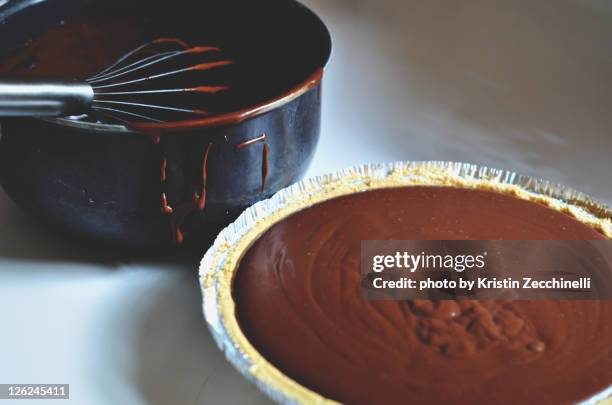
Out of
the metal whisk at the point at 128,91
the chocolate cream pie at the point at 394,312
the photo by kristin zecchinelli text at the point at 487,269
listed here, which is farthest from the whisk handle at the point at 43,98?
the photo by kristin zecchinelli text at the point at 487,269

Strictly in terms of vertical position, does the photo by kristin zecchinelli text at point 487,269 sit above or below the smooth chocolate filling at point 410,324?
above

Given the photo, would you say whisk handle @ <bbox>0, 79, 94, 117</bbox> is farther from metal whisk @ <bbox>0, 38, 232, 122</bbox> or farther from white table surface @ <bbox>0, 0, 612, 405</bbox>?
white table surface @ <bbox>0, 0, 612, 405</bbox>

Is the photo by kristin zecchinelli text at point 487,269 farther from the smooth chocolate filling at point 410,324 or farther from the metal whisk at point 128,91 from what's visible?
the metal whisk at point 128,91

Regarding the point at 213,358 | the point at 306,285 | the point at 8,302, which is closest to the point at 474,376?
the point at 306,285

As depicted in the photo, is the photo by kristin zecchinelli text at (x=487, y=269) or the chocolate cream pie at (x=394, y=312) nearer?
the chocolate cream pie at (x=394, y=312)

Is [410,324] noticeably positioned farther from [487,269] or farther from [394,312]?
[487,269]

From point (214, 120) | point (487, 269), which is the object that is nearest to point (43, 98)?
point (214, 120)

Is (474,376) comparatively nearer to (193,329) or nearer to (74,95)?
(193,329)
